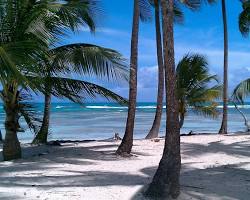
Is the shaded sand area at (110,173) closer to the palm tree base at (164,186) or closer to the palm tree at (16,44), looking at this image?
the palm tree base at (164,186)

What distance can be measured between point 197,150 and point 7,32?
6832 mm

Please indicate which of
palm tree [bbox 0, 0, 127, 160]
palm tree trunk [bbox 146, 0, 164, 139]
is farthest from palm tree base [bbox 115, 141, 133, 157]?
palm tree trunk [bbox 146, 0, 164, 139]

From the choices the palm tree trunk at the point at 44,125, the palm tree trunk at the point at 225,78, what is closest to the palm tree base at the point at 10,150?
the palm tree trunk at the point at 44,125

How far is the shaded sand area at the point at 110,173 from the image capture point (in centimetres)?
716

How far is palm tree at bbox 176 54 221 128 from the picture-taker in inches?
808

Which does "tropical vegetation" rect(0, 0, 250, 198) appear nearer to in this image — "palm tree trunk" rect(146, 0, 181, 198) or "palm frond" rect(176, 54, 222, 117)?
"palm tree trunk" rect(146, 0, 181, 198)

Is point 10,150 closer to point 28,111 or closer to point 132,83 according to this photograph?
point 28,111

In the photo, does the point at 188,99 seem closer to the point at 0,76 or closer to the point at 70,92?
the point at 70,92

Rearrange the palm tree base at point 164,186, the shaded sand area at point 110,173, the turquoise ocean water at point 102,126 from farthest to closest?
1. the turquoise ocean water at point 102,126
2. the shaded sand area at point 110,173
3. the palm tree base at point 164,186

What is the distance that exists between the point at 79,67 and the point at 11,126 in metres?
2.18

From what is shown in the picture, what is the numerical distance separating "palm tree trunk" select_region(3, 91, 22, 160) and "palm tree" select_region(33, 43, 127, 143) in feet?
2.73

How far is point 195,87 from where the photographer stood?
68.2 feet

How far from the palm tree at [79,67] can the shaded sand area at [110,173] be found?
5.54 ft

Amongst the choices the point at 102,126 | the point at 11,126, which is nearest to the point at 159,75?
the point at 11,126
